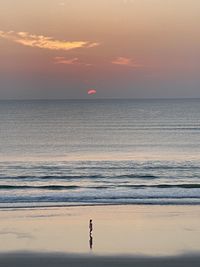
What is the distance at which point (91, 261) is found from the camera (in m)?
18.6

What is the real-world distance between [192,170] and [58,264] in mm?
29939

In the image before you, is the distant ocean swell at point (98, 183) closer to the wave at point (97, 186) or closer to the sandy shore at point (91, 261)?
the wave at point (97, 186)

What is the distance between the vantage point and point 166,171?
46.6 m

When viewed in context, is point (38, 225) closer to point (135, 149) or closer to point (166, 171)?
point (166, 171)

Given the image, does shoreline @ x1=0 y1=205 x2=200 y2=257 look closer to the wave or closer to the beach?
the beach

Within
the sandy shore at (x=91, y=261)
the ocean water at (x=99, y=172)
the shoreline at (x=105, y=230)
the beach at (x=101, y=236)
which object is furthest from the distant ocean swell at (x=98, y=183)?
the sandy shore at (x=91, y=261)

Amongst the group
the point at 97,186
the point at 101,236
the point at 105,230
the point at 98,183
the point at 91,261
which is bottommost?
the point at 91,261

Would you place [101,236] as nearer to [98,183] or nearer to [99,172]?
[98,183]

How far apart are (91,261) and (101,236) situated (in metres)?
3.22

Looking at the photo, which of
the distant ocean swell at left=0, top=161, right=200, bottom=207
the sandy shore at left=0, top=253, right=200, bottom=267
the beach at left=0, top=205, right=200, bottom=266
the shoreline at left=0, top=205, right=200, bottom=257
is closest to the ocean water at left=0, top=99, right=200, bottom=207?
the distant ocean swell at left=0, top=161, right=200, bottom=207

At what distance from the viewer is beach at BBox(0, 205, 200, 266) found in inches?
749

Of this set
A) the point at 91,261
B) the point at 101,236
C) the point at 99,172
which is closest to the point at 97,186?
the point at 99,172

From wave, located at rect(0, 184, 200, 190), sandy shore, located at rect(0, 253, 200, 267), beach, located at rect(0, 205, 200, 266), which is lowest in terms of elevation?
sandy shore, located at rect(0, 253, 200, 267)

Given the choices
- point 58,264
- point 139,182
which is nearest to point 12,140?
point 139,182
